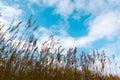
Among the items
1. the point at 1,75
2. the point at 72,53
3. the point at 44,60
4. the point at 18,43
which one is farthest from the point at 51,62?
the point at 1,75

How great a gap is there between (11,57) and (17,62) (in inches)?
17.0

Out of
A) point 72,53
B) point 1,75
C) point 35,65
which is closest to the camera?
point 1,75

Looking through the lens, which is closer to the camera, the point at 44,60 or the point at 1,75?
the point at 1,75

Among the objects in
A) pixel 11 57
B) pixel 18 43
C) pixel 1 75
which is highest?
pixel 18 43

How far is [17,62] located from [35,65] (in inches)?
24.4

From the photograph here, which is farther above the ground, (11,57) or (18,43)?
(18,43)

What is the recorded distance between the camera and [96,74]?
7.25 m

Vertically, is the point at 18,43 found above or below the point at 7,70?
above

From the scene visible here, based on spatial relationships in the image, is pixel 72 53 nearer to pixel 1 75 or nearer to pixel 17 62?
pixel 17 62

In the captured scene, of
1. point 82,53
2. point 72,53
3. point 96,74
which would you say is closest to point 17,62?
point 72,53

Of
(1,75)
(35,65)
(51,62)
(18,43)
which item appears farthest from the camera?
(51,62)

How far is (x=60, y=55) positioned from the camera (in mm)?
5867

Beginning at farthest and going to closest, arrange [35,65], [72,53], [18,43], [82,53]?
[82,53] → [72,53] → [35,65] → [18,43]

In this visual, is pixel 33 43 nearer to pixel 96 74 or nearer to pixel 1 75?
pixel 1 75
